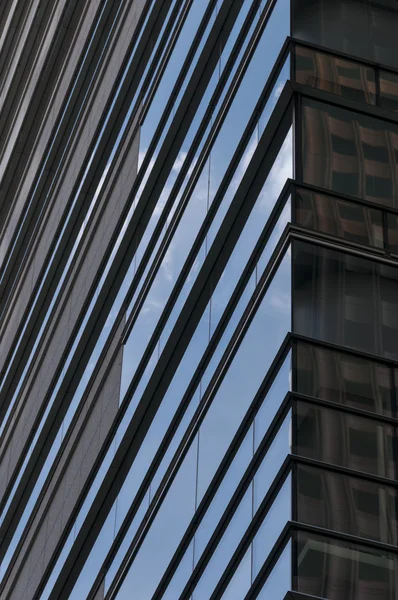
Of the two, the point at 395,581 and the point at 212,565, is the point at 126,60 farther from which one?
the point at 395,581

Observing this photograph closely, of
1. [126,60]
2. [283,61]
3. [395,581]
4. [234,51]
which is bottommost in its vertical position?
[395,581]

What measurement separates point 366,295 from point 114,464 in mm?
9180

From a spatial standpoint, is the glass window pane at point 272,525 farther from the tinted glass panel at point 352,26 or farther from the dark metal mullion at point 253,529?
the tinted glass panel at point 352,26

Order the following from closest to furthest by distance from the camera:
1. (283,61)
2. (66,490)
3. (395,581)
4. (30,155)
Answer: (395,581)
(283,61)
(66,490)
(30,155)

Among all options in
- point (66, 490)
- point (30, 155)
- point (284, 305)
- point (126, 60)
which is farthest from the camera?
point (30, 155)

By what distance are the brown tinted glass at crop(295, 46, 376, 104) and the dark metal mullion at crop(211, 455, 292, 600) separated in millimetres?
6059

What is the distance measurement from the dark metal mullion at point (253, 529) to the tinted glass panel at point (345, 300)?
77.4 inches

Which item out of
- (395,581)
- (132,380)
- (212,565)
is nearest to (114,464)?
(132,380)

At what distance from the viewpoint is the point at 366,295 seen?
18578 mm

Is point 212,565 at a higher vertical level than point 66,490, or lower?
lower

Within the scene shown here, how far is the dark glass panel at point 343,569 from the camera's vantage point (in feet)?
52.2

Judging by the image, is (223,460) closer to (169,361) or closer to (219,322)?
(219,322)

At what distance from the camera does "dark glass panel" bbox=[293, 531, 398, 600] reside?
15906 mm

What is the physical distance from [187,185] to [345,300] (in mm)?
7528
